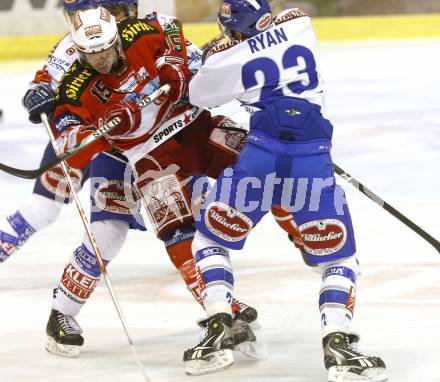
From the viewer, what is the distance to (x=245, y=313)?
4305 mm

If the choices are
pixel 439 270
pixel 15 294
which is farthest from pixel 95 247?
pixel 439 270

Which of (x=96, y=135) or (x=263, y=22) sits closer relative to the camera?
(x=263, y=22)

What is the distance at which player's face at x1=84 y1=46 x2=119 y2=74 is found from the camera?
159 inches

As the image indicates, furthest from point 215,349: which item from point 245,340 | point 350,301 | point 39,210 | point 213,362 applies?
point 39,210

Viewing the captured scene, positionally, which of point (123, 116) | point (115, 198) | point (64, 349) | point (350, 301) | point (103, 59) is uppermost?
point (103, 59)

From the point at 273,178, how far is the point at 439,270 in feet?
5.26

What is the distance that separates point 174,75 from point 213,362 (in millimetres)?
1048

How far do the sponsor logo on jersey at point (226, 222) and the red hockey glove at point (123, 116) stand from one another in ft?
1.64

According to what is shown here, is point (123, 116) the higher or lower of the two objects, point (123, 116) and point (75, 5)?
the lower

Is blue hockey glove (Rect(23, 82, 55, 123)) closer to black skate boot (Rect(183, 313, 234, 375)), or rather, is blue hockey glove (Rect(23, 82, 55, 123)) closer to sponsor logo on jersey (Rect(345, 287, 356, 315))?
black skate boot (Rect(183, 313, 234, 375))

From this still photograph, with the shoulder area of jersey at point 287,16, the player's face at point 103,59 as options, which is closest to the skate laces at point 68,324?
the player's face at point 103,59

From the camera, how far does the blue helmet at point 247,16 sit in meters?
3.81

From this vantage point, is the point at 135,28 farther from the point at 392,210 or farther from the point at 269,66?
A: the point at 392,210

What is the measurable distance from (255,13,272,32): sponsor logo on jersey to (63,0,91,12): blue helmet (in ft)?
3.82
